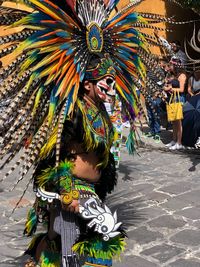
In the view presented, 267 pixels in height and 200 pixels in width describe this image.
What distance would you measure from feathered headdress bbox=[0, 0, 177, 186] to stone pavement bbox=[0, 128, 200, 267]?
1.49 meters

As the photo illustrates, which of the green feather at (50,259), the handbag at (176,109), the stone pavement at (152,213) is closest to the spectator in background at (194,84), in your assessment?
the handbag at (176,109)

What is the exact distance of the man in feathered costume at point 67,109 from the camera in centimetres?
258

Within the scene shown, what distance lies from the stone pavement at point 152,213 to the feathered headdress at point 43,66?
4.89 feet

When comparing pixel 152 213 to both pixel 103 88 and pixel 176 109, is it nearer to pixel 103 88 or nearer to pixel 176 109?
pixel 103 88

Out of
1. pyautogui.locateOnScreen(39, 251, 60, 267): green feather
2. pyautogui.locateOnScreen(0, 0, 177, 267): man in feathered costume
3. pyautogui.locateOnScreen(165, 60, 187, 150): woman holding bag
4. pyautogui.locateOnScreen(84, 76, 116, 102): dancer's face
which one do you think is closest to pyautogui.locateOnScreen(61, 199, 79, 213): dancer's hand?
pyautogui.locateOnScreen(0, 0, 177, 267): man in feathered costume

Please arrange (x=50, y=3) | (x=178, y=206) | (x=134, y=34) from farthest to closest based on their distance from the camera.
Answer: (x=178, y=206) → (x=134, y=34) → (x=50, y=3)

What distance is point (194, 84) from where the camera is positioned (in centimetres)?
809

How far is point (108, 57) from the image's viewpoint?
9.17 feet

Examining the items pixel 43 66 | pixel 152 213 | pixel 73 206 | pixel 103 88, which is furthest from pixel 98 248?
pixel 152 213

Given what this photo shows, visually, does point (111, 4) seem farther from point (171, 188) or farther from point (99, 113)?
point (171, 188)

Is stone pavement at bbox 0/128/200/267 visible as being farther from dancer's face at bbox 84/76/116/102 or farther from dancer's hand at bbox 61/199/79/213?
dancer's face at bbox 84/76/116/102

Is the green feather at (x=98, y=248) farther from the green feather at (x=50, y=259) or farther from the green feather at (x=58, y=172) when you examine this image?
the green feather at (x=58, y=172)

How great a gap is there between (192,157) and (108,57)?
15.7ft

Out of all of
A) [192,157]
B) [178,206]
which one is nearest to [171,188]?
[178,206]
